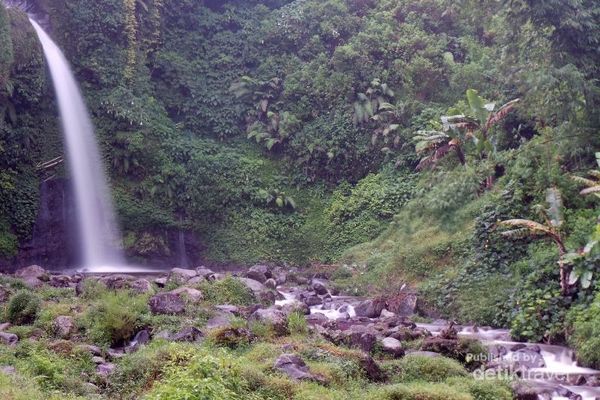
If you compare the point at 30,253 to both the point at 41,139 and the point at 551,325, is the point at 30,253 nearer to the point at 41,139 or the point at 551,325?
the point at 41,139

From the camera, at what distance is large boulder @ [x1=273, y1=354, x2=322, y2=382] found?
28.7 feet

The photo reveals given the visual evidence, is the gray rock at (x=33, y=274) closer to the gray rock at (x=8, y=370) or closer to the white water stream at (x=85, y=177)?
the white water stream at (x=85, y=177)

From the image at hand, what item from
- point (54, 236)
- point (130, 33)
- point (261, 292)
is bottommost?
point (261, 292)

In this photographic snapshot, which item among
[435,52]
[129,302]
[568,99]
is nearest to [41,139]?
[129,302]

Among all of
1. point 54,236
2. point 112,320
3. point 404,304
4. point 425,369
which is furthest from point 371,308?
point 54,236

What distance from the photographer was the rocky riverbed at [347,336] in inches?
377

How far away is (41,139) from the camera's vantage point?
78.7 feet

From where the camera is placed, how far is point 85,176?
24.0m

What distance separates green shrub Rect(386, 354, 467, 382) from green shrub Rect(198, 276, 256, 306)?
19.7ft

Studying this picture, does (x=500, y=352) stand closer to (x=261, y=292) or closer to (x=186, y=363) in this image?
(x=186, y=363)

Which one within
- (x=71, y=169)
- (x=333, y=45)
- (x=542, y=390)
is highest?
(x=333, y=45)

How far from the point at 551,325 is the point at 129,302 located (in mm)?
8081

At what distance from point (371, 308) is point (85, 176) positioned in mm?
13392

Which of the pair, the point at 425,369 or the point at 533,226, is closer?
the point at 425,369
